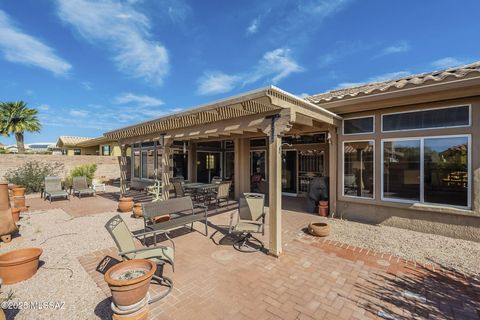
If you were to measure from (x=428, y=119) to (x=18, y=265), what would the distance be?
8921 millimetres

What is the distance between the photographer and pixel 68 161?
16.0 m

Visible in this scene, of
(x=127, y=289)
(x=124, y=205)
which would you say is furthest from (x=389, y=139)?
(x=124, y=205)

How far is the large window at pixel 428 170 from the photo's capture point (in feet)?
17.3

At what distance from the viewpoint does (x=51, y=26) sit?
9.48 metres

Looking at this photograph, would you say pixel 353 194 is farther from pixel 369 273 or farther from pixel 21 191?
pixel 21 191

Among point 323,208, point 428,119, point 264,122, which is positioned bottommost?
point 323,208

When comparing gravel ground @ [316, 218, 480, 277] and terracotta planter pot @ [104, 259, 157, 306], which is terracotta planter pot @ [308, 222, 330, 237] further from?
terracotta planter pot @ [104, 259, 157, 306]

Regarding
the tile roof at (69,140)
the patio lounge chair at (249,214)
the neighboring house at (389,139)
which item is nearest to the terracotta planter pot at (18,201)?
the neighboring house at (389,139)

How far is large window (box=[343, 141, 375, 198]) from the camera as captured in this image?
6.53 meters

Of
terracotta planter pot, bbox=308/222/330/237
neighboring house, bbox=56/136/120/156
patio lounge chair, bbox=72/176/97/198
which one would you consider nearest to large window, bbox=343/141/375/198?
terracotta planter pot, bbox=308/222/330/237

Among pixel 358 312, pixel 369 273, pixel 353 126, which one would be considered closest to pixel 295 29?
pixel 353 126

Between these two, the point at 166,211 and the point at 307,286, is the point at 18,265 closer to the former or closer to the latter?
the point at 166,211

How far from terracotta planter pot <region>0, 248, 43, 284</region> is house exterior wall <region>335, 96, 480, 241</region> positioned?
24.4 ft

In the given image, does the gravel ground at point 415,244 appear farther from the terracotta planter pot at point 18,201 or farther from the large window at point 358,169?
the terracotta planter pot at point 18,201
